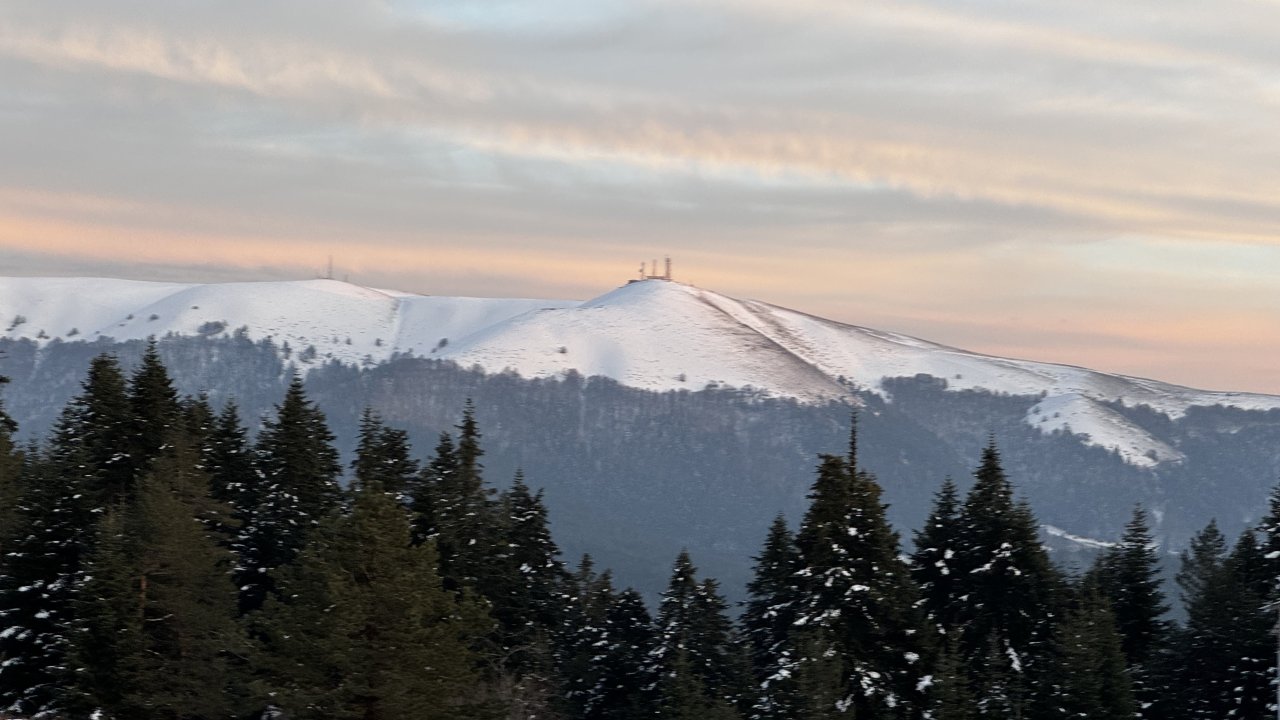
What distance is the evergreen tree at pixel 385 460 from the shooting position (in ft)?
217

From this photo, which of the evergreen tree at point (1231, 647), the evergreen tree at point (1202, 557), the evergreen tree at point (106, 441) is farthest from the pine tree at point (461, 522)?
the evergreen tree at point (1202, 557)

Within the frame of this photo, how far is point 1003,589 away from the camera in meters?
56.6

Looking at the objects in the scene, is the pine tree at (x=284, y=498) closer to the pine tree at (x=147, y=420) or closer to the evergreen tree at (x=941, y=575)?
the pine tree at (x=147, y=420)

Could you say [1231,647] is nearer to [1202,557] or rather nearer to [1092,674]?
[1092,674]

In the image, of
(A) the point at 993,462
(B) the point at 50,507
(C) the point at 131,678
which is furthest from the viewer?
(A) the point at 993,462

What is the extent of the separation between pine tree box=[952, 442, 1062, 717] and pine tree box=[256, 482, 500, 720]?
840 inches

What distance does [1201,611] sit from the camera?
64625 mm

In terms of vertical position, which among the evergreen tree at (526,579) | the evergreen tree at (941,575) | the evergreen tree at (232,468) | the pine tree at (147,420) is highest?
the pine tree at (147,420)

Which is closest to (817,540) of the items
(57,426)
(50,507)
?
(50,507)

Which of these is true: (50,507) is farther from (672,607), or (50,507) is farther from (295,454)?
(672,607)

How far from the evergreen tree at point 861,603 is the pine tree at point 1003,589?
26.8 ft

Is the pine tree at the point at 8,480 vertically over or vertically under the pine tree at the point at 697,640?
over

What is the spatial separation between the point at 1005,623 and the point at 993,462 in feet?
23.2

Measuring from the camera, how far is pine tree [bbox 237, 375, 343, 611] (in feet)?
193
